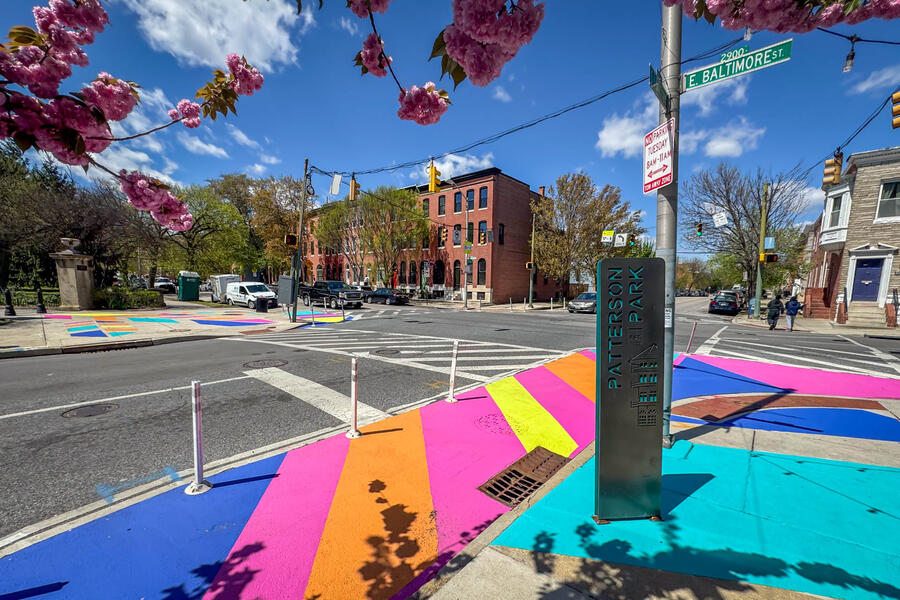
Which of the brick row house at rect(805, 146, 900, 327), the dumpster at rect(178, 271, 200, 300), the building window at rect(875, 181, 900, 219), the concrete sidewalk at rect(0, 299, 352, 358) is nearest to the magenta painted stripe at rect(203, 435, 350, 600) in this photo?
the concrete sidewalk at rect(0, 299, 352, 358)

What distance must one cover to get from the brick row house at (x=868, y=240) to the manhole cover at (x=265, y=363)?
28263 mm

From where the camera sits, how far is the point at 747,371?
320 inches

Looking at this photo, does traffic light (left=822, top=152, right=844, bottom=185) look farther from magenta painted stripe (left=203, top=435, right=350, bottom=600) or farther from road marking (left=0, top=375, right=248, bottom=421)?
road marking (left=0, top=375, right=248, bottom=421)

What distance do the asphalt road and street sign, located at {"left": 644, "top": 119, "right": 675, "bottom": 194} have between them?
477 centimetres

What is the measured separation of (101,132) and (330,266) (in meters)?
49.4

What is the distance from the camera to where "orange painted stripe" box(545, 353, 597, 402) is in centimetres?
677

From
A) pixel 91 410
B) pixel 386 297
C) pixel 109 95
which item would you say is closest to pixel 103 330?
pixel 91 410

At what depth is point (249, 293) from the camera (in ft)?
82.8

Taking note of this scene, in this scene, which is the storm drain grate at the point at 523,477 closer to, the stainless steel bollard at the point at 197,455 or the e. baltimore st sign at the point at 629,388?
the e. baltimore st sign at the point at 629,388

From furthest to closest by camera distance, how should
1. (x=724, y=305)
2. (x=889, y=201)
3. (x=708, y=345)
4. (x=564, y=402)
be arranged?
(x=724, y=305) → (x=889, y=201) → (x=708, y=345) → (x=564, y=402)

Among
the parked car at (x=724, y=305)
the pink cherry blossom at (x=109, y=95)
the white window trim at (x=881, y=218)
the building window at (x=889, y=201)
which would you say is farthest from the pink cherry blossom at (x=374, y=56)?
the parked car at (x=724, y=305)

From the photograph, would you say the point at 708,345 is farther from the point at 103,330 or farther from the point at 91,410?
the point at 103,330

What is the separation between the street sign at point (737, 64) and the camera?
3.78 meters

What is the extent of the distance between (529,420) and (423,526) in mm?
2766
